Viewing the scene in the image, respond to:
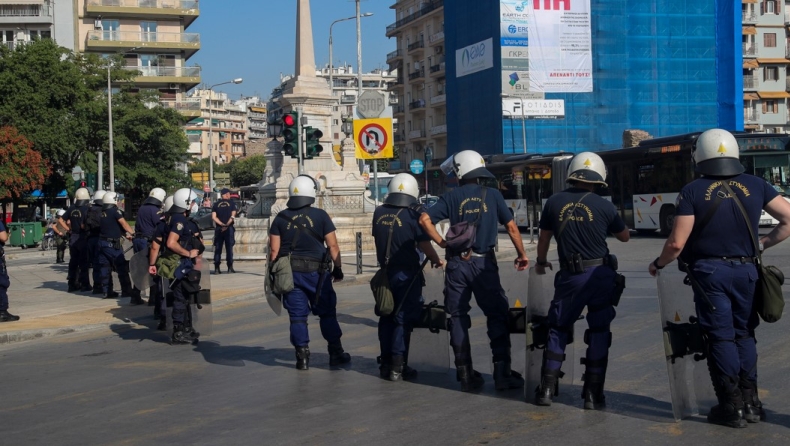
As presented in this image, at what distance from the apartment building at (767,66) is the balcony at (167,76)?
42597mm

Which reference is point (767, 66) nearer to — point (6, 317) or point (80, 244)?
point (80, 244)

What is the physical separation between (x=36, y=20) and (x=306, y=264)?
62.4m

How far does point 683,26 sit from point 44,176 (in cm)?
3734

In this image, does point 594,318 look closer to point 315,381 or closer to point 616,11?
point 315,381

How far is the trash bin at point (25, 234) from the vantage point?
39.6m

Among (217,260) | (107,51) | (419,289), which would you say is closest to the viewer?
(419,289)

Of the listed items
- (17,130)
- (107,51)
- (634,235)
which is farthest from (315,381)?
(107,51)

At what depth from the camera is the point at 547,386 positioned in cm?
661

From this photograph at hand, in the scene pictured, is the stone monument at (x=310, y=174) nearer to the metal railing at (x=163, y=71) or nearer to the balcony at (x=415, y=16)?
the metal railing at (x=163, y=71)

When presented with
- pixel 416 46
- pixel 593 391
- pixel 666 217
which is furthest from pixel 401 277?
pixel 416 46

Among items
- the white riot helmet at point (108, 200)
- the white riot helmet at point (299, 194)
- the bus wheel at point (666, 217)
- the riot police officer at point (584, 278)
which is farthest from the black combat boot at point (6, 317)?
the bus wheel at point (666, 217)

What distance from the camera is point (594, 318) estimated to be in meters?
6.46

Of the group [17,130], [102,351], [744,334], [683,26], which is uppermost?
[683,26]

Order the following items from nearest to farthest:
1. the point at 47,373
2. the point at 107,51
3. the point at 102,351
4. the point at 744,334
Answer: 1. the point at 744,334
2. the point at 47,373
3. the point at 102,351
4. the point at 107,51
